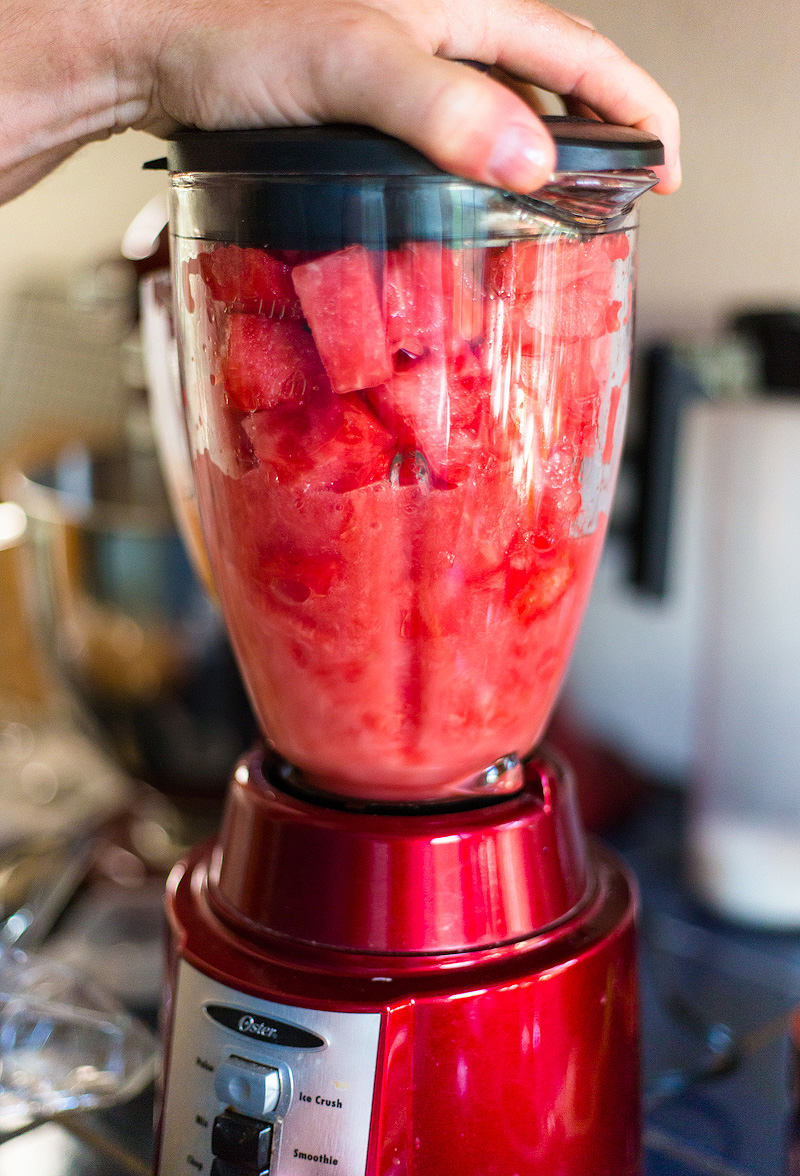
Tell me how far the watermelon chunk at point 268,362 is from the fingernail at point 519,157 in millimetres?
97

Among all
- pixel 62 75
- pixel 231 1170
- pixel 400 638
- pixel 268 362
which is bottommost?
pixel 231 1170

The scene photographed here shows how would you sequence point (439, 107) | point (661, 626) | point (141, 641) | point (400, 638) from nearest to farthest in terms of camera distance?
1. point (439, 107)
2. point (400, 638)
3. point (141, 641)
4. point (661, 626)

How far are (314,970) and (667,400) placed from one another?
1.60ft

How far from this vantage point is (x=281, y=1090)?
0.43 meters

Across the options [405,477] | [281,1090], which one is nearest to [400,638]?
[405,477]

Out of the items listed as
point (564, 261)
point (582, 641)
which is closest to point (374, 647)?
point (564, 261)

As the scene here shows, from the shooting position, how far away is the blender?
0.41m

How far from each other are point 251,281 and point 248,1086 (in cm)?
31

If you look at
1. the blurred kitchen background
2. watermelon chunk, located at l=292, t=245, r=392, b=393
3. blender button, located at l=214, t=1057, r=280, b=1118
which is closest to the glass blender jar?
watermelon chunk, located at l=292, t=245, r=392, b=393

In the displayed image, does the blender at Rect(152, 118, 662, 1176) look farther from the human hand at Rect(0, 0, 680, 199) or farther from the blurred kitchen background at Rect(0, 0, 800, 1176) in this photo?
the blurred kitchen background at Rect(0, 0, 800, 1176)

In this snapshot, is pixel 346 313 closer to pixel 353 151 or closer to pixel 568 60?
pixel 353 151

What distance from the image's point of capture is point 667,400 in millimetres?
776

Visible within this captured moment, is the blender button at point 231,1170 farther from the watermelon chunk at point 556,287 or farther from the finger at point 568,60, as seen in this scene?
the finger at point 568,60

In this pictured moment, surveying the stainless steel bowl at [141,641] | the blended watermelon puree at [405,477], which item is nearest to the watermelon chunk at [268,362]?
the blended watermelon puree at [405,477]
